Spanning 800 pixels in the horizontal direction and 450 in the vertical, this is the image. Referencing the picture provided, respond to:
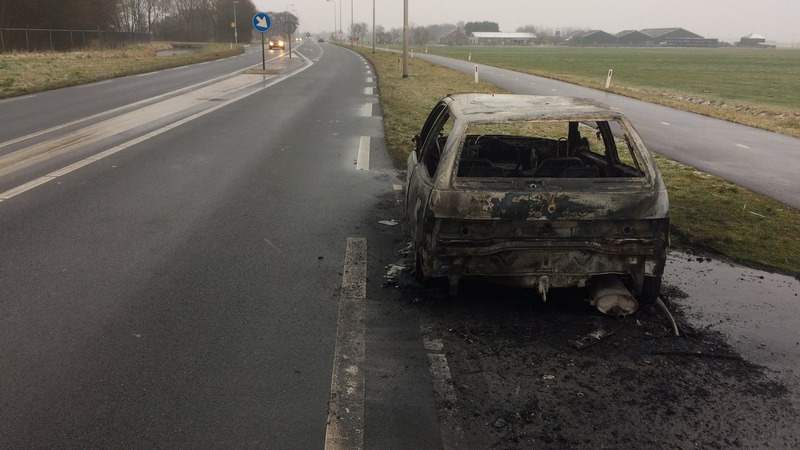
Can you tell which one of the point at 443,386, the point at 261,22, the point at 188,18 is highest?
the point at 188,18

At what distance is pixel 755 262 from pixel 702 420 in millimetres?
2979

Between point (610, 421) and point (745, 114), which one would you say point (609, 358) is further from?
point (745, 114)

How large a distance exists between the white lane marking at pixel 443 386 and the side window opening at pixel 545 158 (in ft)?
4.38

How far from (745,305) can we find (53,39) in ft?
165

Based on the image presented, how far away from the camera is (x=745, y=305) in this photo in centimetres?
438

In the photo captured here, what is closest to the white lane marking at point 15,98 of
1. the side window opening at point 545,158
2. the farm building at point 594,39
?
the side window opening at point 545,158

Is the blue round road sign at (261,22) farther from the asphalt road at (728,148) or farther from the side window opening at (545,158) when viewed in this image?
the side window opening at (545,158)

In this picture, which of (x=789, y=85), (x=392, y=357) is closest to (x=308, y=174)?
(x=392, y=357)

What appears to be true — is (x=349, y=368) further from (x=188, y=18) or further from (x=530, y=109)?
(x=188, y=18)

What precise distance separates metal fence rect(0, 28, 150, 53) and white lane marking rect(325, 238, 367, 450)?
40582mm

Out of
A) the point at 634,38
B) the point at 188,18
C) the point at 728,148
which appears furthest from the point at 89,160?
the point at 634,38

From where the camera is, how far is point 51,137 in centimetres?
1048

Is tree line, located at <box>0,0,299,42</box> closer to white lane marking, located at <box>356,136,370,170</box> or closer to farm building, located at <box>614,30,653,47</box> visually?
white lane marking, located at <box>356,136,370,170</box>

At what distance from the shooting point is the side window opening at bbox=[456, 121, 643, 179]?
4.54 meters
